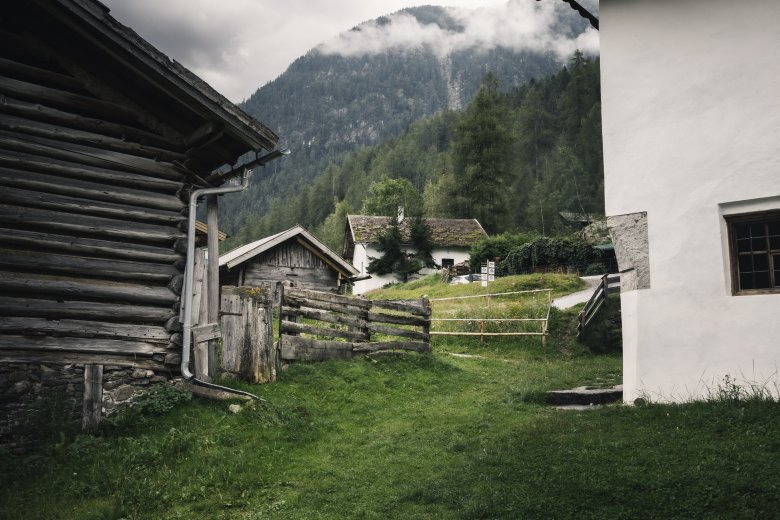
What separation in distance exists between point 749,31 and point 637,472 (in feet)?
20.0

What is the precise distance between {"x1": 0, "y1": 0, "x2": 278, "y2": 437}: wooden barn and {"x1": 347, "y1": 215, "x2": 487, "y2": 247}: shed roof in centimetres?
3845

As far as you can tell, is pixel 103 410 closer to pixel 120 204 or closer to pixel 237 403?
pixel 237 403

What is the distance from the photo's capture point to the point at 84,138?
812cm

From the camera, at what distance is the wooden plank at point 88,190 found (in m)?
7.59

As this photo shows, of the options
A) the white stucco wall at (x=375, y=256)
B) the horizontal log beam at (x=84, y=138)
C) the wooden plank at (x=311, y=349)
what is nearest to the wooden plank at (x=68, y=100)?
the horizontal log beam at (x=84, y=138)

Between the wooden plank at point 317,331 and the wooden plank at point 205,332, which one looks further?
the wooden plank at point 317,331

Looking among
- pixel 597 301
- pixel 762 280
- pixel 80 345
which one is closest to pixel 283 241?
pixel 597 301

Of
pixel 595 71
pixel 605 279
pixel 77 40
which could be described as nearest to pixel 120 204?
pixel 77 40

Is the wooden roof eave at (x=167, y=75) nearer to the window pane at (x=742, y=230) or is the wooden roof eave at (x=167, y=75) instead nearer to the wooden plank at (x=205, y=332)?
the wooden plank at (x=205, y=332)

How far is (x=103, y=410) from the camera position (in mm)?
7695

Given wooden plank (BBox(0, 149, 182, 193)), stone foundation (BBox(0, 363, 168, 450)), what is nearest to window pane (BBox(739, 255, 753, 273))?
wooden plank (BBox(0, 149, 182, 193))

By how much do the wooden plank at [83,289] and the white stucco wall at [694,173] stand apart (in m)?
6.93

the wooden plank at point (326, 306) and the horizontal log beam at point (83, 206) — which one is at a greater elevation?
the horizontal log beam at point (83, 206)

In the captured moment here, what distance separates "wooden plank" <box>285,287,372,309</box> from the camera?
11.7 metres
